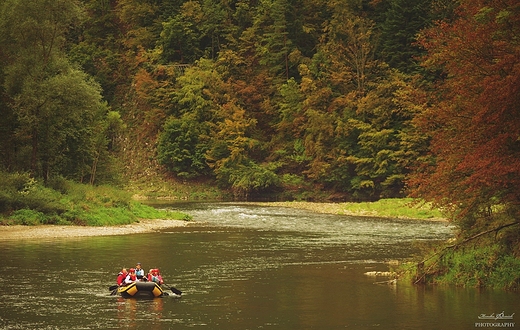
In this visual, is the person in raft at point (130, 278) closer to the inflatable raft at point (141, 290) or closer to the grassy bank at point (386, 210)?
the inflatable raft at point (141, 290)

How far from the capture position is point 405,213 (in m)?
67.9

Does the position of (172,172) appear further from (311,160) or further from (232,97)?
(311,160)

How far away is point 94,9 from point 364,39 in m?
55.9

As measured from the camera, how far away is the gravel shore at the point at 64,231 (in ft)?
160

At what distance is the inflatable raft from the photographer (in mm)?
30812

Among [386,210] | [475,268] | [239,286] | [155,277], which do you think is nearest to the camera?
[155,277]

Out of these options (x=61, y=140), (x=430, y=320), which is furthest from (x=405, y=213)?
(x=430, y=320)

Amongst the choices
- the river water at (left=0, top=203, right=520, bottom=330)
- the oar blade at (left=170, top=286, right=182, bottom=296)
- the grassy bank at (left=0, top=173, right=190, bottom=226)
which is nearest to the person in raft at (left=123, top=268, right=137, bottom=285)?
the river water at (left=0, top=203, right=520, bottom=330)

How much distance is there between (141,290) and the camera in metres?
31.2

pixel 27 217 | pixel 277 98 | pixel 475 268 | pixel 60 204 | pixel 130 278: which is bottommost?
pixel 130 278

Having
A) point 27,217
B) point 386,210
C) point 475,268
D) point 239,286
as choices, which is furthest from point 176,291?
point 386,210

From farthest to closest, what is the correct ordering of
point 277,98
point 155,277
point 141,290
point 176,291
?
1. point 277,98
2. point 155,277
3. point 141,290
4. point 176,291

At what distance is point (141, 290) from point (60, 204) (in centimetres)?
2593

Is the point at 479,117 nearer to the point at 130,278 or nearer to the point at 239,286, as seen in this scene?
the point at 239,286
